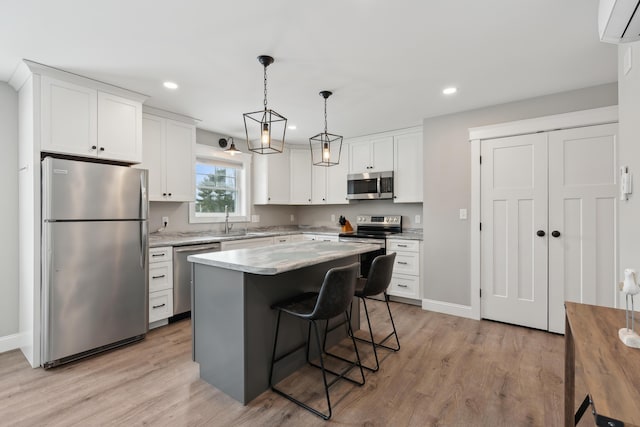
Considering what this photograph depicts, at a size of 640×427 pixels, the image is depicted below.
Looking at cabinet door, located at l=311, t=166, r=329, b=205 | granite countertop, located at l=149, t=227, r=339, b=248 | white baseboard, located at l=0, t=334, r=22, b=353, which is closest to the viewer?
white baseboard, located at l=0, t=334, r=22, b=353

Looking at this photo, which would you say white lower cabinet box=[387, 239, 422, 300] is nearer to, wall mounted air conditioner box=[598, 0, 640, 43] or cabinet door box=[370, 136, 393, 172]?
cabinet door box=[370, 136, 393, 172]

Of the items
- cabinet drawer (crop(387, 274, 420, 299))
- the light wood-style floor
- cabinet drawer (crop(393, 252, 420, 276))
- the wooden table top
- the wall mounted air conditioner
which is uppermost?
the wall mounted air conditioner

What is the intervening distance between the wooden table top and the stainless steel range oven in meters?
2.74

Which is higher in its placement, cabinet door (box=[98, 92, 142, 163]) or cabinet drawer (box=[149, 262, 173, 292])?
cabinet door (box=[98, 92, 142, 163])

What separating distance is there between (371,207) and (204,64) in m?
3.26

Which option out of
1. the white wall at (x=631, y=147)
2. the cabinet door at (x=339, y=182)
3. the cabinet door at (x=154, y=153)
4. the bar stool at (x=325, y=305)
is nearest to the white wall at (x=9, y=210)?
the cabinet door at (x=154, y=153)

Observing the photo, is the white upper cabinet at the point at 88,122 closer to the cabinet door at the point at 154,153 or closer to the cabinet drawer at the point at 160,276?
the cabinet door at the point at 154,153

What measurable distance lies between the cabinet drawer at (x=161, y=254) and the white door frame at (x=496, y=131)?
3323 millimetres

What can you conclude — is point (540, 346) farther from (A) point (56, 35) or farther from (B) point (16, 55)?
(B) point (16, 55)

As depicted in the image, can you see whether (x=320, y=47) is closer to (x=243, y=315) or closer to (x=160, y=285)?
(x=243, y=315)

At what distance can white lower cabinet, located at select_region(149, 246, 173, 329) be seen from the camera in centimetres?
311

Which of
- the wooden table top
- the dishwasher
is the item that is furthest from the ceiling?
the wooden table top

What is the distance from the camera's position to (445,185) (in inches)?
144

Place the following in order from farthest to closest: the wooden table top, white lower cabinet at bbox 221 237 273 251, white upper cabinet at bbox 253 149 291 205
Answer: white upper cabinet at bbox 253 149 291 205, white lower cabinet at bbox 221 237 273 251, the wooden table top
